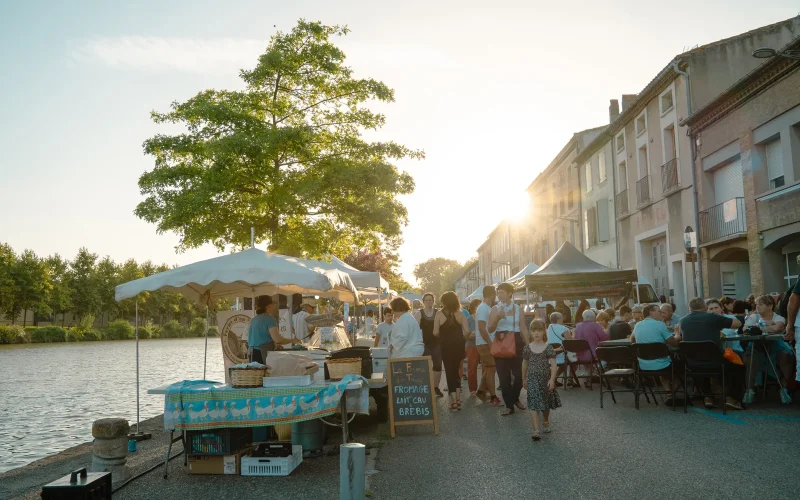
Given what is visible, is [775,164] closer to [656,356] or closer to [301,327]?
[656,356]

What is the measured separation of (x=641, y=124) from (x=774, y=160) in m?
10.2

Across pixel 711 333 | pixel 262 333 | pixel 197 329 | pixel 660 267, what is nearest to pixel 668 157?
pixel 660 267

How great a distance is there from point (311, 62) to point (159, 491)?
15734mm

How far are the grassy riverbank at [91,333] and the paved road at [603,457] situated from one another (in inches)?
2230

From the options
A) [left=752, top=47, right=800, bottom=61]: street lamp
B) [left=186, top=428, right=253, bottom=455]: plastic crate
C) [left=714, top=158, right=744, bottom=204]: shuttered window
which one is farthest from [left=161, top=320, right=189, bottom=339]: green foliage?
[left=186, top=428, right=253, bottom=455]: plastic crate

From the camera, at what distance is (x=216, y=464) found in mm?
7000

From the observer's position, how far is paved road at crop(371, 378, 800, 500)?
5.91 meters

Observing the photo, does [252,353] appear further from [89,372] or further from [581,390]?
[89,372]

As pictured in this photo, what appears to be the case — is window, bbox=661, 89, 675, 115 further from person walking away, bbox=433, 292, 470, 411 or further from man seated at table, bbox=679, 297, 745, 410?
person walking away, bbox=433, 292, 470, 411

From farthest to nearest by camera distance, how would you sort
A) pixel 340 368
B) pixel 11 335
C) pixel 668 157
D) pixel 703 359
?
pixel 11 335, pixel 668 157, pixel 703 359, pixel 340 368

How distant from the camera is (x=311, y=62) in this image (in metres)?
20.2

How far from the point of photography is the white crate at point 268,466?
269 inches

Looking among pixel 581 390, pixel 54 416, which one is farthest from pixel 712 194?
pixel 54 416

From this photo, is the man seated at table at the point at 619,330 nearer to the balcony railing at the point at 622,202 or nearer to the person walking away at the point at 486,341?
the person walking away at the point at 486,341
